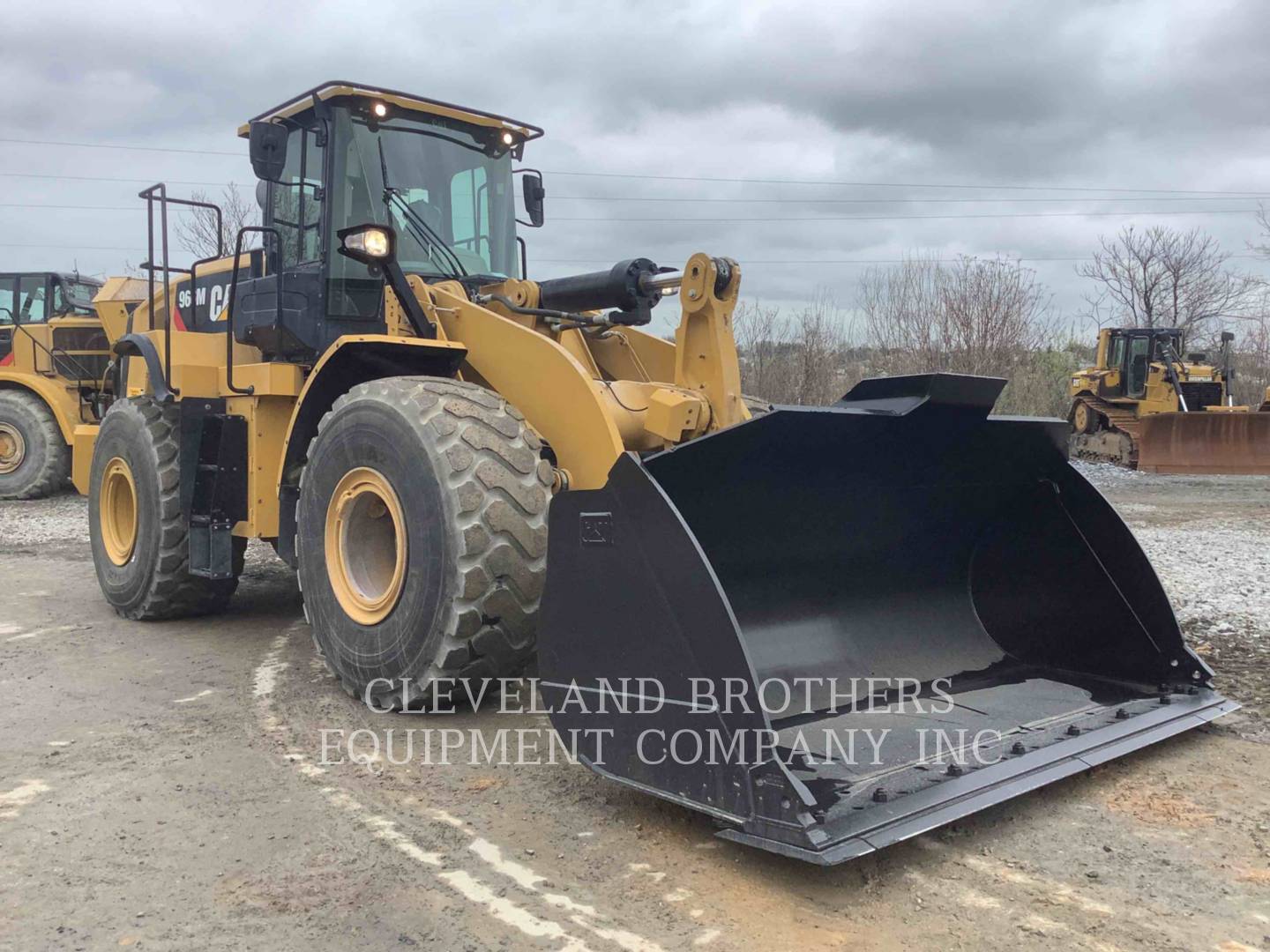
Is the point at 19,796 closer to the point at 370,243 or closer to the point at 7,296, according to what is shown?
the point at 370,243

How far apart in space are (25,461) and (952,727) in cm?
1337

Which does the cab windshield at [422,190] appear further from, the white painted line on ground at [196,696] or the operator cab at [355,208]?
the white painted line on ground at [196,696]

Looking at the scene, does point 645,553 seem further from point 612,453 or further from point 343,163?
point 343,163

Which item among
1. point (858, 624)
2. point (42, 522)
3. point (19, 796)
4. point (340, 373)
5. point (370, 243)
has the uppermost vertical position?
point (370, 243)

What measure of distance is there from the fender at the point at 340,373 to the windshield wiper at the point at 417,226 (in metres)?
0.77

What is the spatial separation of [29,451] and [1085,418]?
60.7 ft

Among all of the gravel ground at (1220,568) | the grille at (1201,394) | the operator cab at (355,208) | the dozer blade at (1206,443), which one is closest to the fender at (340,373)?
the operator cab at (355,208)

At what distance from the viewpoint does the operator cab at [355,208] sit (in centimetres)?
546

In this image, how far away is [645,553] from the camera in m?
→ 3.20

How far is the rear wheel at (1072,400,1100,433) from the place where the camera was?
21.4 meters

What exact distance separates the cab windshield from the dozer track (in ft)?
51.9

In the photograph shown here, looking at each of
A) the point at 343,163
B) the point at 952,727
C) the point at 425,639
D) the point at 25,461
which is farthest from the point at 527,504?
the point at 25,461

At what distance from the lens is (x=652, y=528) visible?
3.19 metres


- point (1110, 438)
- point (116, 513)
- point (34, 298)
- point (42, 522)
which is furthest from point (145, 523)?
point (1110, 438)
